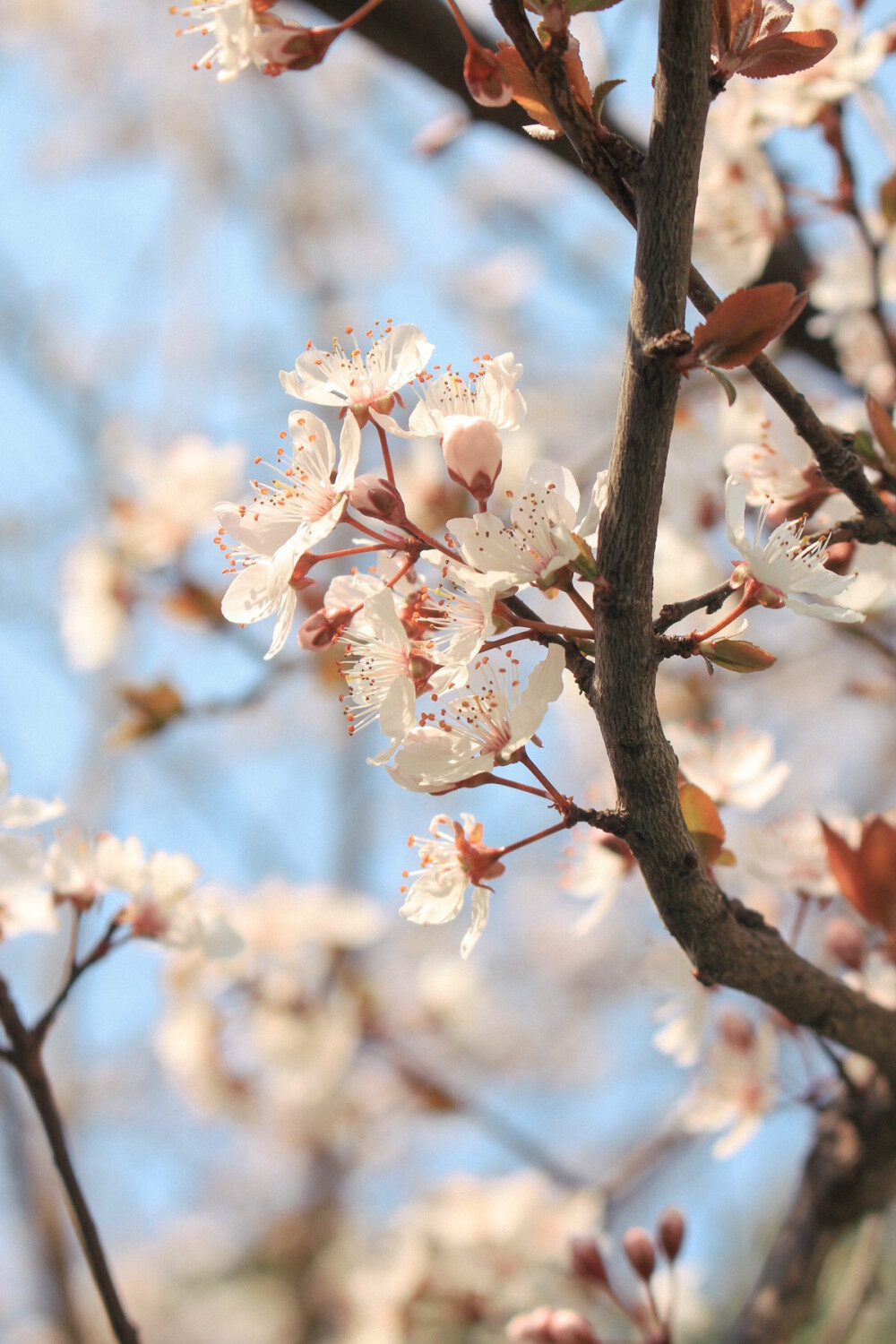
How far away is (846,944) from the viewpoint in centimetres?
109

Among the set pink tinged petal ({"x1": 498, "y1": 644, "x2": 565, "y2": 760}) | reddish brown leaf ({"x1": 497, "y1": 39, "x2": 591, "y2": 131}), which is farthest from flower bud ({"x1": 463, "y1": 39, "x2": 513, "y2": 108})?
pink tinged petal ({"x1": 498, "y1": 644, "x2": 565, "y2": 760})

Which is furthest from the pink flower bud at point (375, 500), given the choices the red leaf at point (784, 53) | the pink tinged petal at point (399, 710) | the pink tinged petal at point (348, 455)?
the red leaf at point (784, 53)

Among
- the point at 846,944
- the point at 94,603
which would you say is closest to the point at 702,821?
the point at 846,944

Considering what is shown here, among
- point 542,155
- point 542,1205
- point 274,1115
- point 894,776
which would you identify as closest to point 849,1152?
point 542,1205

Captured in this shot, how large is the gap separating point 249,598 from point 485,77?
1.15 feet

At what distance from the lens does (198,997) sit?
1959mm

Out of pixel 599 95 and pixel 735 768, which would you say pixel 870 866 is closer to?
pixel 735 768

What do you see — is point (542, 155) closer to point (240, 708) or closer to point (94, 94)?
point (240, 708)

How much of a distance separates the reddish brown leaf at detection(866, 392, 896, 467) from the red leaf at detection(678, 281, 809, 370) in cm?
28

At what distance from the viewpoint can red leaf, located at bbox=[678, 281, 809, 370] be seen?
573 millimetres

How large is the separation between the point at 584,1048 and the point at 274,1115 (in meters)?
2.57

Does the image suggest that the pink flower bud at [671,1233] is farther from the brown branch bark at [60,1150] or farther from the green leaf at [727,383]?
the green leaf at [727,383]

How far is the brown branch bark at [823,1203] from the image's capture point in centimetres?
109

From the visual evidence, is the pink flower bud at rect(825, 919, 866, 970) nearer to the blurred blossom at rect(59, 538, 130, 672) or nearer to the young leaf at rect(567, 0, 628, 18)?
the young leaf at rect(567, 0, 628, 18)
